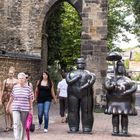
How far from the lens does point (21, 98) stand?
1084 centimetres

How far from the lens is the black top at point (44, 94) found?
14.0 meters

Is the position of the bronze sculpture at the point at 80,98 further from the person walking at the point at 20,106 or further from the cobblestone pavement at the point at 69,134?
the person walking at the point at 20,106

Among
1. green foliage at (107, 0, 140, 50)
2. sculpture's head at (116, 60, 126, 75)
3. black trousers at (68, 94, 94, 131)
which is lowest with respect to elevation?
black trousers at (68, 94, 94, 131)

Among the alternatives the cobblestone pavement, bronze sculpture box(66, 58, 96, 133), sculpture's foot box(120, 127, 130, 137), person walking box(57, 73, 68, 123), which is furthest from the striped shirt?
person walking box(57, 73, 68, 123)

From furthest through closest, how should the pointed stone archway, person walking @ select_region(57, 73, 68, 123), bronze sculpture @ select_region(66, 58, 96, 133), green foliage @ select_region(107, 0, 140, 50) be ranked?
green foliage @ select_region(107, 0, 140, 50) < the pointed stone archway < person walking @ select_region(57, 73, 68, 123) < bronze sculpture @ select_region(66, 58, 96, 133)

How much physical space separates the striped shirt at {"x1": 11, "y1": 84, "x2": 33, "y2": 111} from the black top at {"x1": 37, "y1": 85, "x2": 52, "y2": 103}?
310 centimetres

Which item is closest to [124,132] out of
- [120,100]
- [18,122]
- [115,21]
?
[120,100]

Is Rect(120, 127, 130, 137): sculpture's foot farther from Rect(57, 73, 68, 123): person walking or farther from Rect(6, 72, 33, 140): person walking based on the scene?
Rect(57, 73, 68, 123): person walking

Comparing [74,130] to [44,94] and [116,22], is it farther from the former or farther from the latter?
[116,22]

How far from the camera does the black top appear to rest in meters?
14.0

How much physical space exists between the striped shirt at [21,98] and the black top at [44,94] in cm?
310

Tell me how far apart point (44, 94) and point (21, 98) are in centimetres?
322

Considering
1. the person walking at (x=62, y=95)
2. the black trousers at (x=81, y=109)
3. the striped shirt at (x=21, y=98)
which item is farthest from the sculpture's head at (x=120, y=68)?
Answer: the striped shirt at (x=21, y=98)

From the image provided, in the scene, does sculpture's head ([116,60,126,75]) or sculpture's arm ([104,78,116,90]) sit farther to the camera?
sculpture's head ([116,60,126,75])
